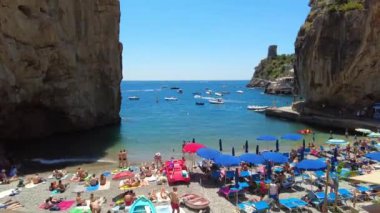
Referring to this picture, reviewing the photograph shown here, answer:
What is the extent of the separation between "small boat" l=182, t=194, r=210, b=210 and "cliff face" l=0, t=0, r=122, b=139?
21.2m

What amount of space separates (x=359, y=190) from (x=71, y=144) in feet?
95.2

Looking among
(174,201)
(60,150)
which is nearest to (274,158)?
(174,201)

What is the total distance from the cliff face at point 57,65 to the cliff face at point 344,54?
2927 cm

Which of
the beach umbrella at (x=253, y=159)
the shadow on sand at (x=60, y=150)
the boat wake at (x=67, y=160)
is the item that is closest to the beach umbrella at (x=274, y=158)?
the beach umbrella at (x=253, y=159)

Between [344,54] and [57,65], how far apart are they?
3576 cm

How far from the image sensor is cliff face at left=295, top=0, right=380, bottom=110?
45.5 meters

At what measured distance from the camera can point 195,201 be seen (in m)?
17.8

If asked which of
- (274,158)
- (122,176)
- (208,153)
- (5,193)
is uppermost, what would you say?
(208,153)

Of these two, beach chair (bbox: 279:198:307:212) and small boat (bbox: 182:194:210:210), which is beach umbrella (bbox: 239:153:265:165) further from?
small boat (bbox: 182:194:210:210)

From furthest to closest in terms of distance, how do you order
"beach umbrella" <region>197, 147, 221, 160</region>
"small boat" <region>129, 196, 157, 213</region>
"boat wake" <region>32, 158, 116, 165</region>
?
"boat wake" <region>32, 158, 116, 165</region>
"beach umbrella" <region>197, 147, 221, 160</region>
"small boat" <region>129, 196, 157, 213</region>

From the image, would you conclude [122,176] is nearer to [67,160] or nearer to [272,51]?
[67,160]

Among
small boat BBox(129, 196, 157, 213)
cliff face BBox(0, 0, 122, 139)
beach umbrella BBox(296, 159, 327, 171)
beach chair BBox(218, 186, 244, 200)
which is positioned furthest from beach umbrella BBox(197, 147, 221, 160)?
cliff face BBox(0, 0, 122, 139)

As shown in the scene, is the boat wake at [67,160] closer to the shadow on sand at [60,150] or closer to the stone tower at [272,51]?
the shadow on sand at [60,150]

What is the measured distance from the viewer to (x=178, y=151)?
113 feet
